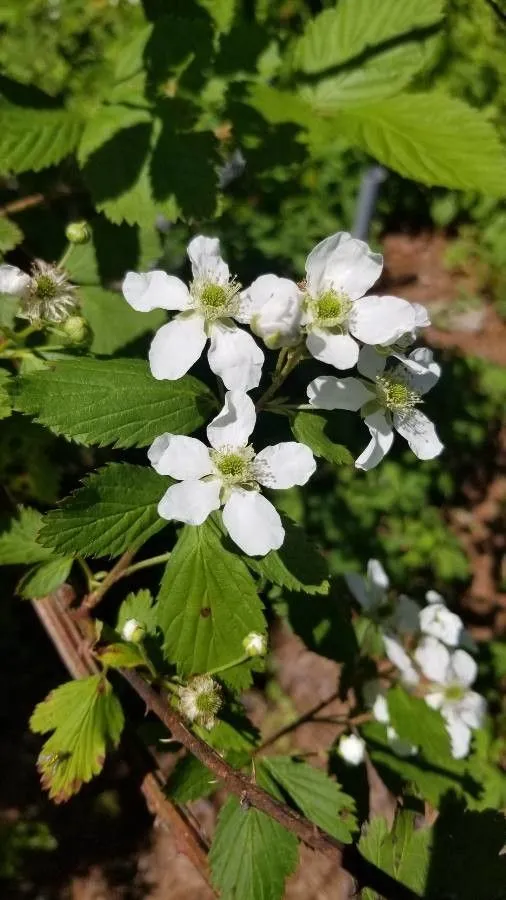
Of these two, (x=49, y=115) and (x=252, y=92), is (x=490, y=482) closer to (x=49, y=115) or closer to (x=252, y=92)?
(x=252, y=92)

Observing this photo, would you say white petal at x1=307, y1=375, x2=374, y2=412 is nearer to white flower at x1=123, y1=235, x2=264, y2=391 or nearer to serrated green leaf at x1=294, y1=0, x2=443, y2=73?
white flower at x1=123, y1=235, x2=264, y2=391

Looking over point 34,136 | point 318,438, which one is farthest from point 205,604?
point 34,136

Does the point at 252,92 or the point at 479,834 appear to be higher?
the point at 252,92

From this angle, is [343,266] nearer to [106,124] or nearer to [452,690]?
[106,124]

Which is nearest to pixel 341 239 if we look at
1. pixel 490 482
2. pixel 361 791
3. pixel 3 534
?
pixel 3 534

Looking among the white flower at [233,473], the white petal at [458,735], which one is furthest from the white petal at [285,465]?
the white petal at [458,735]
